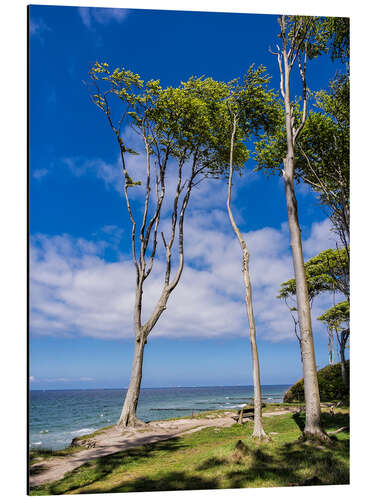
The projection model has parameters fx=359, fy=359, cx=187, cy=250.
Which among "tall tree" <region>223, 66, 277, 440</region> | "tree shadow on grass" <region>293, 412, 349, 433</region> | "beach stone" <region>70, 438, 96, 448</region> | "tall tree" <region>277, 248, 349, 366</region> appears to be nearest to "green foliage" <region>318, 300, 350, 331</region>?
"tall tree" <region>277, 248, 349, 366</region>

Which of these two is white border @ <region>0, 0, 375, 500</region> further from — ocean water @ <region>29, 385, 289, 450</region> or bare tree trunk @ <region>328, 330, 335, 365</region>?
bare tree trunk @ <region>328, 330, 335, 365</region>

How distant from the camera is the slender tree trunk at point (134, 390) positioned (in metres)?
6.60

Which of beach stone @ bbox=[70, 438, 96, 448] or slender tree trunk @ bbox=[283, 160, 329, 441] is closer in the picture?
slender tree trunk @ bbox=[283, 160, 329, 441]

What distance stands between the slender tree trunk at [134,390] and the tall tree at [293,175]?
3280mm

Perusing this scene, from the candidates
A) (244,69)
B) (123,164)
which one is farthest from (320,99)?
(123,164)

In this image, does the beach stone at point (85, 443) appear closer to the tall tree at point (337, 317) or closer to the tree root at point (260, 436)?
the tree root at point (260, 436)

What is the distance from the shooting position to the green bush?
40.3ft

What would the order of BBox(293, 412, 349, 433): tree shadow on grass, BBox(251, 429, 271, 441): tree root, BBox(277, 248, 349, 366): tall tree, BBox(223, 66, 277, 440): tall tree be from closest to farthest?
BBox(251, 429, 271, 441): tree root < BBox(293, 412, 349, 433): tree shadow on grass < BBox(223, 66, 277, 440): tall tree < BBox(277, 248, 349, 366): tall tree

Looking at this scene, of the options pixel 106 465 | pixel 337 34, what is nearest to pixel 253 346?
pixel 106 465

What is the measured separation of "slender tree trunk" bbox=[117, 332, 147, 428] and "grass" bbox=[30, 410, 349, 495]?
1750 millimetres

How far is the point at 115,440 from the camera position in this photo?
231 inches

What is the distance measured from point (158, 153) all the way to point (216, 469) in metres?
6.20

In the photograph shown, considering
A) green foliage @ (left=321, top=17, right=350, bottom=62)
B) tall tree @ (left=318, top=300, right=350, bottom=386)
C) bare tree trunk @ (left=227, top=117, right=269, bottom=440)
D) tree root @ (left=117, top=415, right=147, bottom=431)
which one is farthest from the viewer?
tall tree @ (left=318, top=300, right=350, bottom=386)
